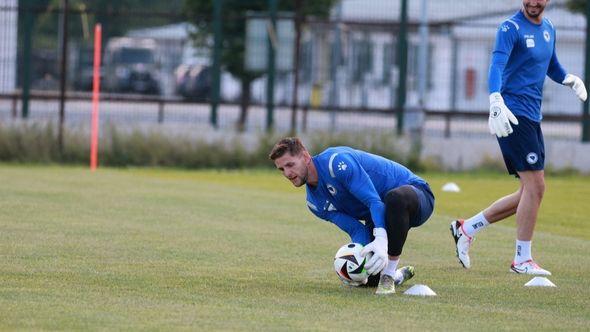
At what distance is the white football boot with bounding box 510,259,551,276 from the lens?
996 centimetres

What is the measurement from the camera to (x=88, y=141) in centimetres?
2261

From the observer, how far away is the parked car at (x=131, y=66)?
2761cm

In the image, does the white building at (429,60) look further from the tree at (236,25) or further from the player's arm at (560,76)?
the player's arm at (560,76)

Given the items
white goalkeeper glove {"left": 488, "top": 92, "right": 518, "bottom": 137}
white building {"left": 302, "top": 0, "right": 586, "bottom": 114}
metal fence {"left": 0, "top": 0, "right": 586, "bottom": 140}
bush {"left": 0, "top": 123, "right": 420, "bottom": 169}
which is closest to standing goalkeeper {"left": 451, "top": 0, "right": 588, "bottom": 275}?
white goalkeeper glove {"left": 488, "top": 92, "right": 518, "bottom": 137}

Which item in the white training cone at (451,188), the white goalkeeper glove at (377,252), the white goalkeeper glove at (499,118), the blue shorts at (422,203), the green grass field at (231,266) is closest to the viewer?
the green grass field at (231,266)

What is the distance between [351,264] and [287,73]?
17.0 metres

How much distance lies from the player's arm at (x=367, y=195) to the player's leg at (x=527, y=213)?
2139 mm

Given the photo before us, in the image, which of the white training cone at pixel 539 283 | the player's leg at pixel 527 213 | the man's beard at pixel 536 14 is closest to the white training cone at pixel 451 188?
the player's leg at pixel 527 213

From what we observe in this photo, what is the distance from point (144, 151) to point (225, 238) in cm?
1106

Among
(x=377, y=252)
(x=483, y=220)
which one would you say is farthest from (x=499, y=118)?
(x=377, y=252)

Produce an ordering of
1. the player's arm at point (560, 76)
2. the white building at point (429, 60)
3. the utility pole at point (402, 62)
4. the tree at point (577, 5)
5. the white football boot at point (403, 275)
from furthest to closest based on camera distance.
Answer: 1. the tree at point (577, 5)
2. the white building at point (429, 60)
3. the utility pole at point (402, 62)
4. the player's arm at point (560, 76)
5. the white football boot at point (403, 275)

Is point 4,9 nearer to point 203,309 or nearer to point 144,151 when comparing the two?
point 144,151

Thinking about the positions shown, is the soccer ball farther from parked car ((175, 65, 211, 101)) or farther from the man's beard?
parked car ((175, 65, 211, 101))

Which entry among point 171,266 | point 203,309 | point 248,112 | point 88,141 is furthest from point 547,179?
point 203,309
